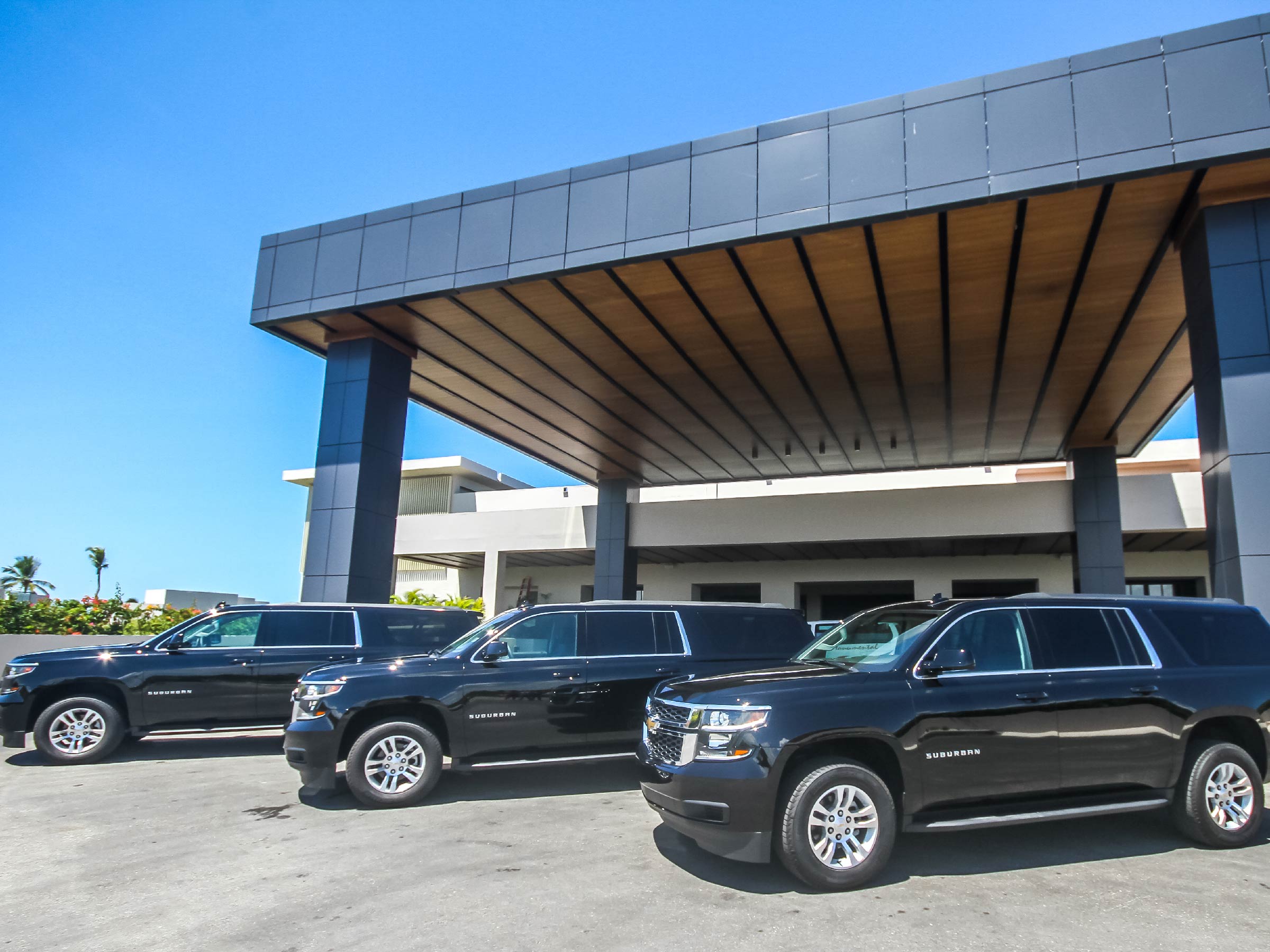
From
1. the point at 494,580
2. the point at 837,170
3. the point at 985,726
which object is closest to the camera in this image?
the point at 985,726

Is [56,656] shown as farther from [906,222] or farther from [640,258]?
[906,222]

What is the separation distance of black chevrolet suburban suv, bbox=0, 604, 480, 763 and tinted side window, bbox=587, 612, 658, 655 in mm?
3333

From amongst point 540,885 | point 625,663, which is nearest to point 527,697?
point 625,663

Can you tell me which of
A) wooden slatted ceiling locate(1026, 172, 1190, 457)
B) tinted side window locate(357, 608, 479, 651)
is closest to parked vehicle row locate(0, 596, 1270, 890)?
tinted side window locate(357, 608, 479, 651)

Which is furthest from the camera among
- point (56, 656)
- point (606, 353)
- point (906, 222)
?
point (606, 353)

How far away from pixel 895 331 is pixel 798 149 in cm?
474

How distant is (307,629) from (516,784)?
359cm

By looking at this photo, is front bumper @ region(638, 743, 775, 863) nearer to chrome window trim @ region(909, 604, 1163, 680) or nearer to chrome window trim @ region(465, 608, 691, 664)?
chrome window trim @ region(909, 604, 1163, 680)

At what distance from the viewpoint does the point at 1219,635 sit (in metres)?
6.57

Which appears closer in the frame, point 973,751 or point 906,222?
point 973,751

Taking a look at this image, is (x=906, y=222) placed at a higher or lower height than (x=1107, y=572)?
higher

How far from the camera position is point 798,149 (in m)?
11.1

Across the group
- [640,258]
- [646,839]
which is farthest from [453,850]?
[640,258]

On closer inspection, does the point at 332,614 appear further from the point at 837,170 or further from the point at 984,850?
the point at 837,170
